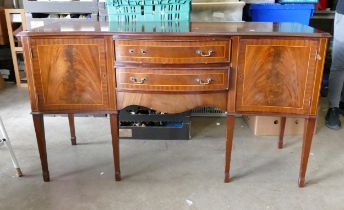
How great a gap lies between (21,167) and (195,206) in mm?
1084

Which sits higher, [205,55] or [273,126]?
[205,55]

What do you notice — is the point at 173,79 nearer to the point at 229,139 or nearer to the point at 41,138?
the point at 229,139

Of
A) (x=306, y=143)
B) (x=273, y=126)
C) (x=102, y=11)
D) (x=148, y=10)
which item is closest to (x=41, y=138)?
(x=148, y=10)

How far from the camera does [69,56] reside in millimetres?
1575

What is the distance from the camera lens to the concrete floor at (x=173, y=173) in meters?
1.67

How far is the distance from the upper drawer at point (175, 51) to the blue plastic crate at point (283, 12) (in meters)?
1.10

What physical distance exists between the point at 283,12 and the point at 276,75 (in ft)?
3.43

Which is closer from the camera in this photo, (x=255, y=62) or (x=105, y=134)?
(x=255, y=62)

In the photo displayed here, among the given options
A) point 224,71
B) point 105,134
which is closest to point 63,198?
point 105,134

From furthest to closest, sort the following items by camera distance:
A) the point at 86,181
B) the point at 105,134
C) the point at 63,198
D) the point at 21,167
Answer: the point at 105,134 < the point at 21,167 < the point at 86,181 < the point at 63,198

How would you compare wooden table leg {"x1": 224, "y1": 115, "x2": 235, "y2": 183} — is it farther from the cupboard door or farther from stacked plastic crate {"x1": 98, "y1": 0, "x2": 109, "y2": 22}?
stacked plastic crate {"x1": 98, "y1": 0, "x2": 109, "y2": 22}

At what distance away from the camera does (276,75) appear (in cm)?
158

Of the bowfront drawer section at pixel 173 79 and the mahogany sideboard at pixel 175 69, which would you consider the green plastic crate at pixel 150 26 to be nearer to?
the mahogany sideboard at pixel 175 69

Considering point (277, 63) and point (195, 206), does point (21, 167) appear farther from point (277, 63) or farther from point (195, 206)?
point (277, 63)
